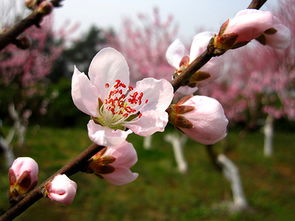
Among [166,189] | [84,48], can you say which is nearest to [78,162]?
[166,189]

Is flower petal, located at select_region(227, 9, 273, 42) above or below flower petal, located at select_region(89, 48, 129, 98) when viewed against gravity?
above

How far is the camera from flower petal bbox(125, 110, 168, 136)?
61 centimetres

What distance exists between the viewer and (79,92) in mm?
626

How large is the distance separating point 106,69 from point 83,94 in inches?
3.3

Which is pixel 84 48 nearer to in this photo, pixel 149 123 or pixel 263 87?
pixel 263 87

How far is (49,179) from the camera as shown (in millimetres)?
615

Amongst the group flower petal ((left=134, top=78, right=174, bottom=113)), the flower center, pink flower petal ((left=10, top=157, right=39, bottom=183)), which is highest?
flower petal ((left=134, top=78, right=174, bottom=113))

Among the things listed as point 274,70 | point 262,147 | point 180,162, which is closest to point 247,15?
point 180,162

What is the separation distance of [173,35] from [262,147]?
427cm

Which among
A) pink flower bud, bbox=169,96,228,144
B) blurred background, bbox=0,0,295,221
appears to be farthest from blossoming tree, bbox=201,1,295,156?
pink flower bud, bbox=169,96,228,144

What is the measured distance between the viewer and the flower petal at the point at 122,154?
0.64 meters

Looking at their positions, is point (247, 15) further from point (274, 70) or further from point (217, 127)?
point (274, 70)

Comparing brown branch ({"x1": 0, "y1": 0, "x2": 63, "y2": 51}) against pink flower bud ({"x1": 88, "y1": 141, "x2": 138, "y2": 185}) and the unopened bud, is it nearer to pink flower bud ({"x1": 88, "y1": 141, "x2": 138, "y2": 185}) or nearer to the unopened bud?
the unopened bud

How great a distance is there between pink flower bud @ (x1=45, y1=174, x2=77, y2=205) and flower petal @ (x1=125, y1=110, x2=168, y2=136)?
14 centimetres
